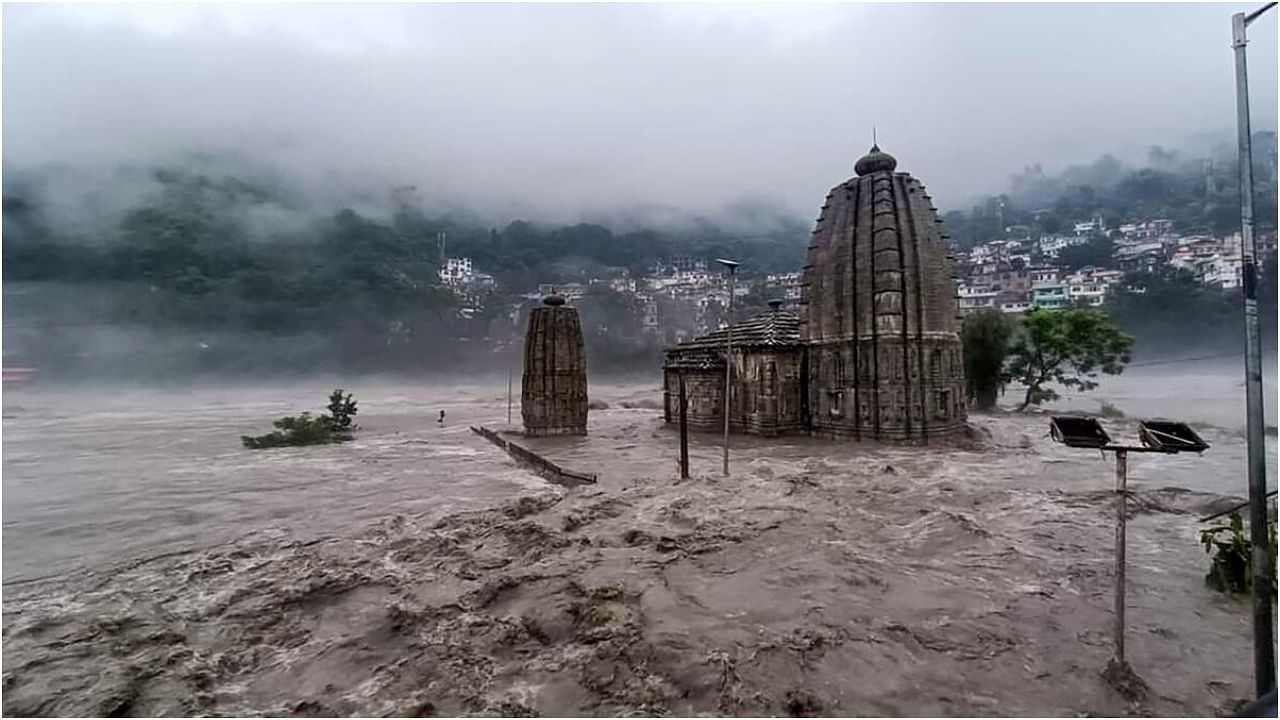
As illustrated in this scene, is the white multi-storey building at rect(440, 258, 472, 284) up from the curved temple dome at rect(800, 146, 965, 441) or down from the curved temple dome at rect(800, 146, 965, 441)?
up

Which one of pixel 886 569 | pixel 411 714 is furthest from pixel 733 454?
pixel 411 714

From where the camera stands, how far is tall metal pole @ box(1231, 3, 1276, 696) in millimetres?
5328

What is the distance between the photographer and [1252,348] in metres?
5.42

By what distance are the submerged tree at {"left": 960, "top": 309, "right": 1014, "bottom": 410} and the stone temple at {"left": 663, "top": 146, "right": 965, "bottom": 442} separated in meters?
17.5

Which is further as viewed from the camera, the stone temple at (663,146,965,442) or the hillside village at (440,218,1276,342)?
the hillside village at (440,218,1276,342)

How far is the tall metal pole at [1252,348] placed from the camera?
5328 mm

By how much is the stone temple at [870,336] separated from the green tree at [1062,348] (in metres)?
17.4

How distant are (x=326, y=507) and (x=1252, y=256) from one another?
780 inches

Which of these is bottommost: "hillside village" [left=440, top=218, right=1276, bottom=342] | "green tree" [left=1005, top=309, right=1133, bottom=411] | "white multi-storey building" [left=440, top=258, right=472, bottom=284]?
"green tree" [left=1005, top=309, right=1133, bottom=411]

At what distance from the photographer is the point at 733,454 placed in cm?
2489

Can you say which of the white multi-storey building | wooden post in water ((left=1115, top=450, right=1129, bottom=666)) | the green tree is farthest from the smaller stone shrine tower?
the white multi-storey building

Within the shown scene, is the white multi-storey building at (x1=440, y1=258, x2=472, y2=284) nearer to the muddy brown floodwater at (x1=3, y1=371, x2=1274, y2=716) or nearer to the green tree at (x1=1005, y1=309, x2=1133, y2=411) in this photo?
the green tree at (x1=1005, y1=309, x2=1133, y2=411)

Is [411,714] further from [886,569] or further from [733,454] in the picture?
[733,454]

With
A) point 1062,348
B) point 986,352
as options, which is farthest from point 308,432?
point 1062,348
